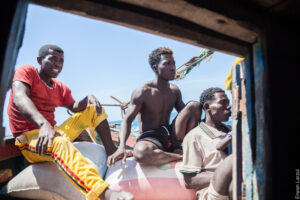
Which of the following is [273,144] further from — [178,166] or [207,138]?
[178,166]

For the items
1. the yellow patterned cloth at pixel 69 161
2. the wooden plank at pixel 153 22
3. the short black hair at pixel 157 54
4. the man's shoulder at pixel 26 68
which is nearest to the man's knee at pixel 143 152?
the yellow patterned cloth at pixel 69 161

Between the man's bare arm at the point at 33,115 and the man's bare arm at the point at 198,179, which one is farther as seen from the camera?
the man's bare arm at the point at 198,179

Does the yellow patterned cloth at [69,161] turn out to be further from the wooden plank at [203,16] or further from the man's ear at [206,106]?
the man's ear at [206,106]

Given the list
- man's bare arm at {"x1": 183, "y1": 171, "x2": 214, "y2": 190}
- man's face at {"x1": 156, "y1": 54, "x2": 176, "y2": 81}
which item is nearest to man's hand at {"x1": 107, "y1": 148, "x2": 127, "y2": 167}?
man's bare arm at {"x1": 183, "y1": 171, "x2": 214, "y2": 190}

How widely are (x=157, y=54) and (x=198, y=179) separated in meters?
1.82

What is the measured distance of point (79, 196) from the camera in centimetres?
213

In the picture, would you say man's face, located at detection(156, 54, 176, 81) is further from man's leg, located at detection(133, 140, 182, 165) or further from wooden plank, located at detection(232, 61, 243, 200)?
wooden plank, located at detection(232, 61, 243, 200)

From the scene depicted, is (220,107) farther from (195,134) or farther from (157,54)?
(157,54)

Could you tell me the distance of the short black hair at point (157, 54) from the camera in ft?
11.4

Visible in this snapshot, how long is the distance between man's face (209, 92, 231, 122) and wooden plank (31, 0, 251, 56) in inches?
53.9

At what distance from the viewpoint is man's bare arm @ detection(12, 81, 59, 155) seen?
1.97 meters

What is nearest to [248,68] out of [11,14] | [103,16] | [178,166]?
[103,16]

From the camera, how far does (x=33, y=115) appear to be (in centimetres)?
211

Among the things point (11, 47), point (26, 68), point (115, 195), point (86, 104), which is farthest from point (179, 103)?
point (11, 47)
